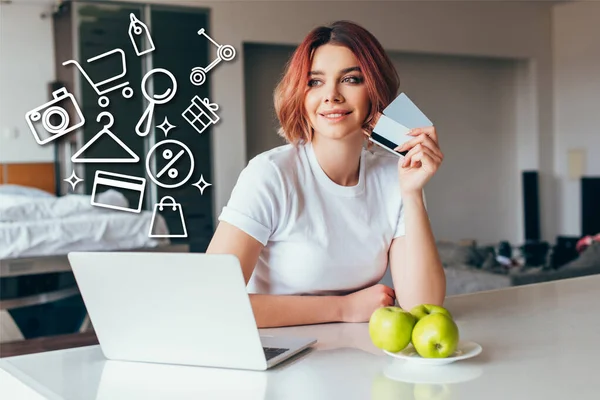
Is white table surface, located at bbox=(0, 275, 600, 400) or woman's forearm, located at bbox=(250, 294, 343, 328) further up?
woman's forearm, located at bbox=(250, 294, 343, 328)

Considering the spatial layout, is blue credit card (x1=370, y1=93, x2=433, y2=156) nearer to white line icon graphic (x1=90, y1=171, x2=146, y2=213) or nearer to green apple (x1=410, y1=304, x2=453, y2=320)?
green apple (x1=410, y1=304, x2=453, y2=320)

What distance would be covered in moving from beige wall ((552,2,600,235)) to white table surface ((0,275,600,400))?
7235 millimetres

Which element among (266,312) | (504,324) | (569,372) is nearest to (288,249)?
(266,312)

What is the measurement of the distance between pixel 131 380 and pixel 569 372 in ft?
2.07

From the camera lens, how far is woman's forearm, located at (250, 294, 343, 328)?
1505mm

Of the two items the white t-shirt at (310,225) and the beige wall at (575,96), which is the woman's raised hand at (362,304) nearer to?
the white t-shirt at (310,225)

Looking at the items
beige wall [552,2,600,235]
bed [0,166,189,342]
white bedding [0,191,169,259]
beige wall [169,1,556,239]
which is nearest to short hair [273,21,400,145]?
bed [0,166,189,342]

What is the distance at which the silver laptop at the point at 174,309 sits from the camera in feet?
3.51

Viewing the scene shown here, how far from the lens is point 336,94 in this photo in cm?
167

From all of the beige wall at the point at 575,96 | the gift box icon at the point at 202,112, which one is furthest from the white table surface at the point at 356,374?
the beige wall at the point at 575,96

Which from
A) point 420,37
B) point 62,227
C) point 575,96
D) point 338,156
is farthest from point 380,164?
point 575,96

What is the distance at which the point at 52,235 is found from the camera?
4352mm

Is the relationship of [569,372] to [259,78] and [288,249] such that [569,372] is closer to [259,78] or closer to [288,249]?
[288,249]

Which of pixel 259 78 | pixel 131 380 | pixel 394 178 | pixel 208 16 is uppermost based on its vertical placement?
pixel 208 16
